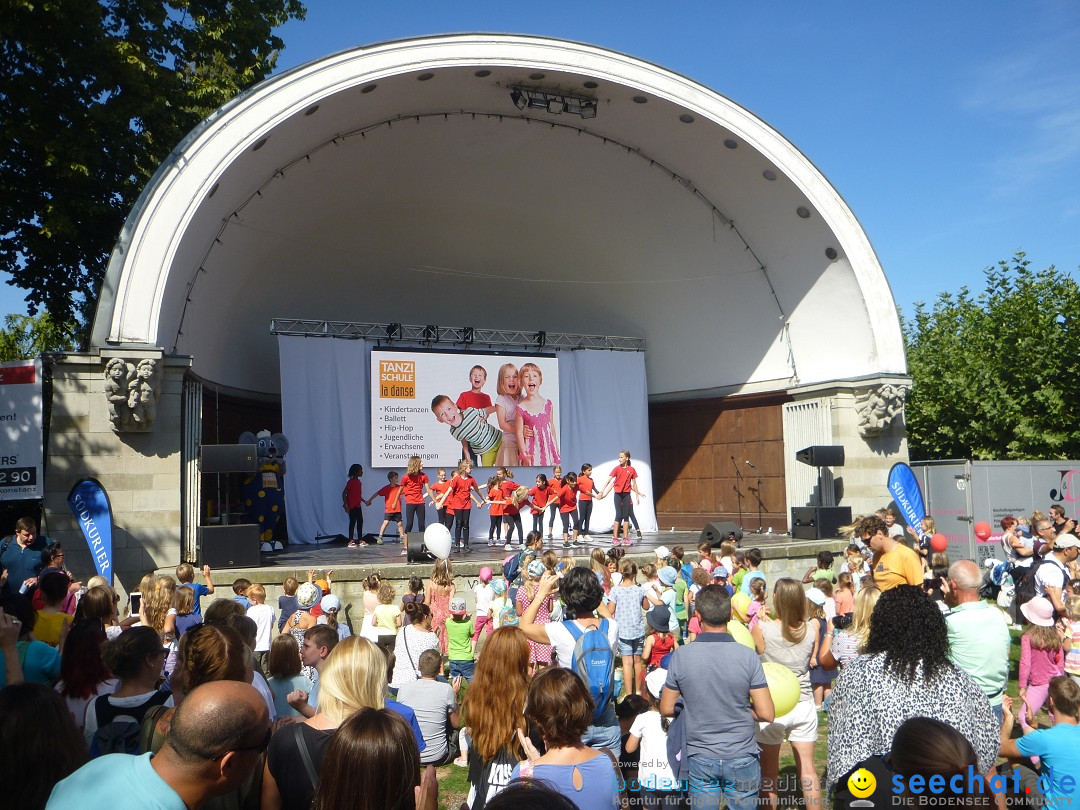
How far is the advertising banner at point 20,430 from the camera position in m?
10.9

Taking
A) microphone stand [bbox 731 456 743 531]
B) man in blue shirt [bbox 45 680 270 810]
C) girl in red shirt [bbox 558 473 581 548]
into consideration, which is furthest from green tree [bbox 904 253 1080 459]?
man in blue shirt [bbox 45 680 270 810]

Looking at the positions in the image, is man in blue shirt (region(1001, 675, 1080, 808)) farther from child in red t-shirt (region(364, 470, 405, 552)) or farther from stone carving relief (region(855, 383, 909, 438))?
child in red t-shirt (region(364, 470, 405, 552))

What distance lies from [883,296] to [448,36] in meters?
8.88

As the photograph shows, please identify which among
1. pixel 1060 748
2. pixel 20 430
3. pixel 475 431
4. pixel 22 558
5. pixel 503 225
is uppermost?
pixel 503 225

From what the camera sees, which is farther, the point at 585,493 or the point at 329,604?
the point at 585,493

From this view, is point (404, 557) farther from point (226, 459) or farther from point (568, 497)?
point (568, 497)

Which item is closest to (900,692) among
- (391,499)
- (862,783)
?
(862,783)

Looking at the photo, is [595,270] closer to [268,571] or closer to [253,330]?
[253,330]

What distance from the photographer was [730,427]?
1858 centimetres

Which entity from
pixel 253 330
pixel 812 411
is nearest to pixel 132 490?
pixel 253 330

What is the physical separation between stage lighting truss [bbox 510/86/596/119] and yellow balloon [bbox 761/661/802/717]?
12219 millimetres

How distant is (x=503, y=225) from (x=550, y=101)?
4.11m

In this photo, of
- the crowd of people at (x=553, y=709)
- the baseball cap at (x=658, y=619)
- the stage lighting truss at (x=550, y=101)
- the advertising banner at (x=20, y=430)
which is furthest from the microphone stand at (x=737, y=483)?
the advertising banner at (x=20, y=430)

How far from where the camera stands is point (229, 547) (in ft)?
38.5
